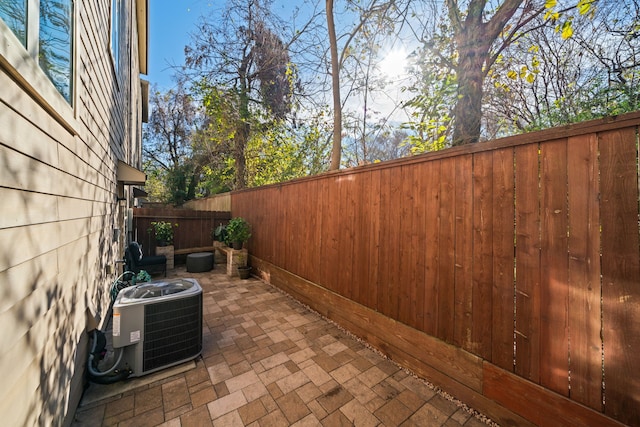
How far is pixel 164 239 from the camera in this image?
6.20m

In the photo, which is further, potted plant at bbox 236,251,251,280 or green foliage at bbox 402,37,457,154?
potted plant at bbox 236,251,251,280

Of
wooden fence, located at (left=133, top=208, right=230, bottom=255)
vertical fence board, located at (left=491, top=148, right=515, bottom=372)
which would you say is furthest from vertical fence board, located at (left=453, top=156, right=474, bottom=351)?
wooden fence, located at (left=133, top=208, right=230, bottom=255)

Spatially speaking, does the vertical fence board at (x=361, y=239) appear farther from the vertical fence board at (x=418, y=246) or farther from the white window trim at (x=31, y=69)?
the white window trim at (x=31, y=69)

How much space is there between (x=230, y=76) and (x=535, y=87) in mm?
9110

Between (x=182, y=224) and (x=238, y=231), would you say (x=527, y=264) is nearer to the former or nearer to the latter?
(x=238, y=231)

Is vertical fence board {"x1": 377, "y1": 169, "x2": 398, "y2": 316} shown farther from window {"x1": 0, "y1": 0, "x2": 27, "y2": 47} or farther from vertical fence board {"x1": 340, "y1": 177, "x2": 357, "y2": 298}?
window {"x1": 0, "y1": 0, "x2": 27, "y2": 47}

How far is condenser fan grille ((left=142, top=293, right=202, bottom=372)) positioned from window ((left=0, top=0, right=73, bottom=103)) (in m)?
1.84

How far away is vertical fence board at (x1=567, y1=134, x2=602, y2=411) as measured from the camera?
1401 millimetres

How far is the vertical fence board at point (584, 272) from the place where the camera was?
1.40 meters

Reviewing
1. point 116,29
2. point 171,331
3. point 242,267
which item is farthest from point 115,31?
point 242,267

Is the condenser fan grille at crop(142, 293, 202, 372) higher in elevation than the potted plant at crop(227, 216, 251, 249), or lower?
→ lower

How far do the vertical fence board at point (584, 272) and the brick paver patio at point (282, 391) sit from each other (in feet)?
2.69

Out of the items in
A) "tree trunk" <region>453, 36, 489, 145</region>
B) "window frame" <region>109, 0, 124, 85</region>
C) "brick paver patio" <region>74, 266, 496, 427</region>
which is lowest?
"brick paver patio" <region>74, 266, 496, 427</region>

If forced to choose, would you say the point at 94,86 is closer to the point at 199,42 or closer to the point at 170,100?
the point at 199,42
